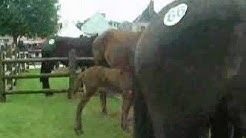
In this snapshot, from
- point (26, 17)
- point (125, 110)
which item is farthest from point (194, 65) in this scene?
point (26, 17)

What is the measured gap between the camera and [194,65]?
3.20m

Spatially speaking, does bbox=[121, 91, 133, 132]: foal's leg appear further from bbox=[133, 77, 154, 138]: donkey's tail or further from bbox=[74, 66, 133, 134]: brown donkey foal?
bbox=[133, 77, 154, 138]: donkey's tail

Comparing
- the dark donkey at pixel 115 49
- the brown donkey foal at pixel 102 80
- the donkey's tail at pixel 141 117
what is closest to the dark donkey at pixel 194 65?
the donkey's tail at pixel 141 117

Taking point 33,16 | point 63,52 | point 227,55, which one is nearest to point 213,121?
point 227,55

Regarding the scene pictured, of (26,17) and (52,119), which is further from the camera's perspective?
(26,17)

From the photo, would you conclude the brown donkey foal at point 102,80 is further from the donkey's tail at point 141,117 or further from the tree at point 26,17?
the tree at point 26,17

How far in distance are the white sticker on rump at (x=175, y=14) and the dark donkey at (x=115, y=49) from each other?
19.6 ft

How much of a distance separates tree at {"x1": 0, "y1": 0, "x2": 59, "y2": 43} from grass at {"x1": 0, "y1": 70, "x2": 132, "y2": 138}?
64.5 feet

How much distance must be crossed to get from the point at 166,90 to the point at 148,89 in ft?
0.63

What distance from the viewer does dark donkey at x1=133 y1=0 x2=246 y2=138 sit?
10.4 ft

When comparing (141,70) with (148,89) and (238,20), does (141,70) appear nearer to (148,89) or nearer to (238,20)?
(148,89)

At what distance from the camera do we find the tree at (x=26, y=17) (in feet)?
108

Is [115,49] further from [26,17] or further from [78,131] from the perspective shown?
[26,17]

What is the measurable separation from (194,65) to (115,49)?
736 centimetres
